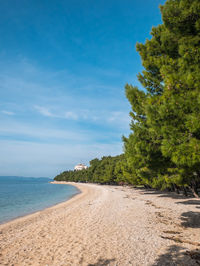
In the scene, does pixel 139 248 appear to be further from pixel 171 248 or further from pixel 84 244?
pixel 84 244

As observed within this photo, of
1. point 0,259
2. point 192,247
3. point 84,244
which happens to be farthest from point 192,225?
point 0,259

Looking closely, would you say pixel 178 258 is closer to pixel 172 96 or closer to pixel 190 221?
pixel 172 96

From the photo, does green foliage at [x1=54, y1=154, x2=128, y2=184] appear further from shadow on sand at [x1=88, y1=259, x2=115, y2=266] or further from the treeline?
shadow on sand at [x1=88, y1=259, x2=115, y2=266]

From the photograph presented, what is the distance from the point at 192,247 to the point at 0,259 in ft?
30.5

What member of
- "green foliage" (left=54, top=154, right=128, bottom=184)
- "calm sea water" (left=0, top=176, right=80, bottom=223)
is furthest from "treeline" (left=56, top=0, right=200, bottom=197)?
"green foliage" (left=54, top=154, right=128, bottom=184)

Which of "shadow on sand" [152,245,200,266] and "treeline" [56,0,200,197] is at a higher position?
"treeline" [56,0,200,197]

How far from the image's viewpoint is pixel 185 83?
5762 millimetres

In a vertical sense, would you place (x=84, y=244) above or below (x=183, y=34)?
below

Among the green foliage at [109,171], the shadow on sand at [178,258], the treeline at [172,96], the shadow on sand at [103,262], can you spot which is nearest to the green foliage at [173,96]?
the treeline at [172,96]

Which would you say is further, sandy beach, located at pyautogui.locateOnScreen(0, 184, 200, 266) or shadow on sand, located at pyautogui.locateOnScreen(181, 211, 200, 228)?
shadow on sand, located at pyautogui.locateOnScreen(181, 211, 200, 228)

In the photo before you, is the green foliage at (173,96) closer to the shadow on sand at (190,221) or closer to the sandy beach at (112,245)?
the sandy beach at (112,245)

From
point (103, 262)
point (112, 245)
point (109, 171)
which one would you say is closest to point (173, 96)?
point (103, 262)

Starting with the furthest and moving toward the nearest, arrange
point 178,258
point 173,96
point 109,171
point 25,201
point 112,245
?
point 109,171 < point 25,201 < point 112,245 < point 178,258 < point 173,96

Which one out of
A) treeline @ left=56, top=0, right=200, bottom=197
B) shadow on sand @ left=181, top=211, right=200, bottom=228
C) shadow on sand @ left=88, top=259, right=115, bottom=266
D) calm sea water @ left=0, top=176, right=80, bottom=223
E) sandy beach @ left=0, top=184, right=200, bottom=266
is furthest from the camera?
calm sea water @ left=0, top=176, right=80, bottom=223
